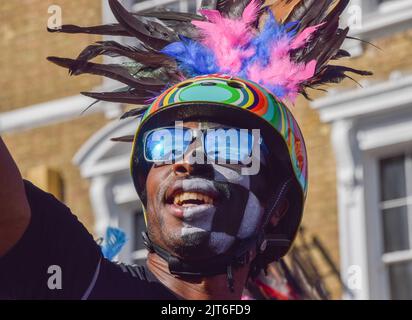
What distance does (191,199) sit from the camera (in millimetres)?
5336

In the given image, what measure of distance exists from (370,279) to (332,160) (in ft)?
3.23

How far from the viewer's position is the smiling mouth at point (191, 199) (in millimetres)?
5316

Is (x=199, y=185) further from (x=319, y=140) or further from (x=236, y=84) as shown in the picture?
(x=319, y=140)

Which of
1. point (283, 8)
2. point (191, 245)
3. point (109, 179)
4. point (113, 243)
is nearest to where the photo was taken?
point (191, 245)

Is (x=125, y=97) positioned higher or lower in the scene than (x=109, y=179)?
lower

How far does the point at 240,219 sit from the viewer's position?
212 inches

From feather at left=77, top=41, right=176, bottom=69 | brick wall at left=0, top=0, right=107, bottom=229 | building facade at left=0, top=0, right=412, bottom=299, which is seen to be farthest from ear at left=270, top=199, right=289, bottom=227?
brick wall at left=0, top=0, right=107, bottom=229

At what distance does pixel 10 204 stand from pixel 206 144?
83 cm

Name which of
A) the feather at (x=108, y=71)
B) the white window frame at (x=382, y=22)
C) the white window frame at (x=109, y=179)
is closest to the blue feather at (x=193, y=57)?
the feather at (x=108, y=71)

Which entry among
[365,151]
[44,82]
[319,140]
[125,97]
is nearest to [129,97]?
[125,97]

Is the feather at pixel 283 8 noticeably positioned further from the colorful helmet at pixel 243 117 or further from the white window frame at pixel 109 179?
the white window frame at pixel 109 179

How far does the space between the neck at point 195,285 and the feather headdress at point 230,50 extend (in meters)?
0.70

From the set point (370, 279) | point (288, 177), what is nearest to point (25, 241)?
point (288, 177)
